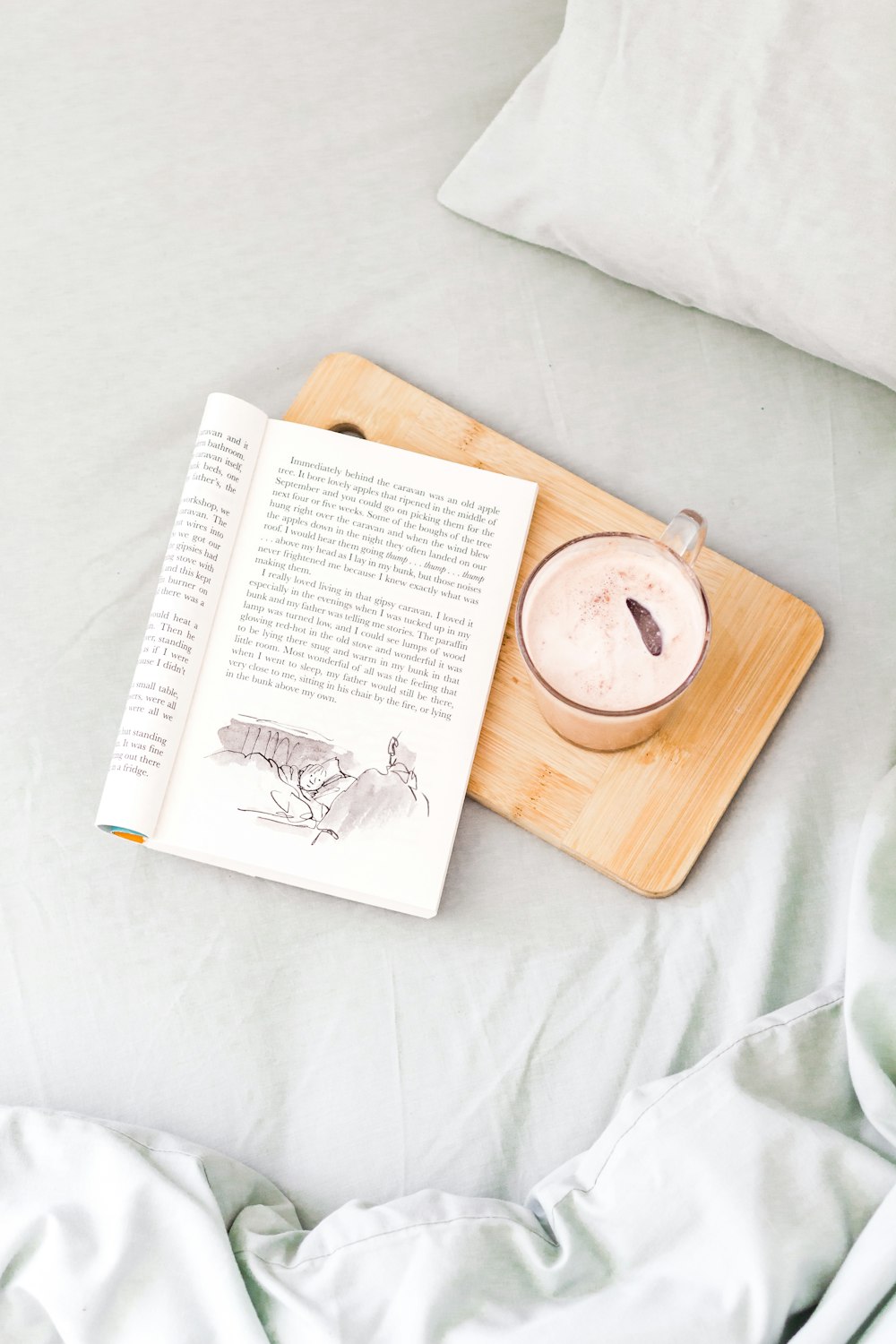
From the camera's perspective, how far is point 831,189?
608 mm

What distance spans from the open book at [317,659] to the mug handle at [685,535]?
12cm

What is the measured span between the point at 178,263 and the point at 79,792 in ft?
1.25

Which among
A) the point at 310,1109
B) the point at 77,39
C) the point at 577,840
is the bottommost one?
the point at 310,1109

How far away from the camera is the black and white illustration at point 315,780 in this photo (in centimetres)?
62

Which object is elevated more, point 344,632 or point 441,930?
point 344,632

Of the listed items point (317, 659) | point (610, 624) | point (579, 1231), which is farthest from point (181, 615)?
point (579, 1231)

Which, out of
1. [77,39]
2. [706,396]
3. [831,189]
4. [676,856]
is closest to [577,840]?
[676,856]

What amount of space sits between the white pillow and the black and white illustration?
0.36m

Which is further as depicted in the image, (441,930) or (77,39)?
(77,39)

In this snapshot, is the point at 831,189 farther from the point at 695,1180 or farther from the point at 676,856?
the point at 695,1180

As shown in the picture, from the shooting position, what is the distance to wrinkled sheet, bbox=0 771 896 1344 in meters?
0.52

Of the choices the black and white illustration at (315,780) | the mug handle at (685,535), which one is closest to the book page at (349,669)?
the black and white illustration at (315,780)

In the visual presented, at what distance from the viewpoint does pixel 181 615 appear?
0.64 m

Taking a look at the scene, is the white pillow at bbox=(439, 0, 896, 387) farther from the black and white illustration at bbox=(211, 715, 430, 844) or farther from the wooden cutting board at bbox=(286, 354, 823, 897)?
the black and white illustration at bbox=(211, 715, 430, 844)
